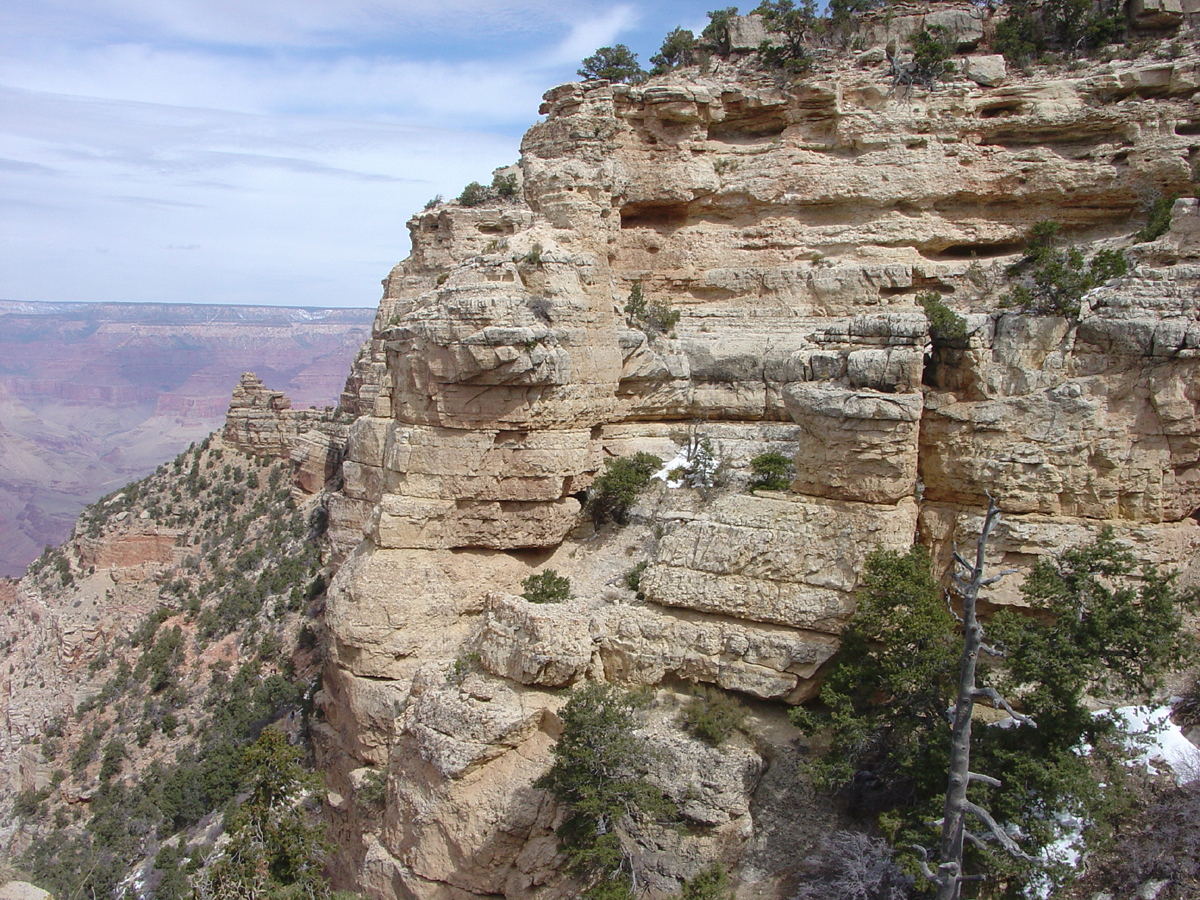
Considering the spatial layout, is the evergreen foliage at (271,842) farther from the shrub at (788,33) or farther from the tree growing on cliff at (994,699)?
the shrub at (788,33)

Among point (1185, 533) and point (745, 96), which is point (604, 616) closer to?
point (1185, 533)

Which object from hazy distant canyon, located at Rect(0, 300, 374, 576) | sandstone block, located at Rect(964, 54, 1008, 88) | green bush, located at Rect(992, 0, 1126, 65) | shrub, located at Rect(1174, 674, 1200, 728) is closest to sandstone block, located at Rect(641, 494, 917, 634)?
shrub, located at Rect(1174, 674, 1200, 728)

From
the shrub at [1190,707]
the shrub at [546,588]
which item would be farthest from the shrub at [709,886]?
the shrub at [1190,707]

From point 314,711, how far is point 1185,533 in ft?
63.7

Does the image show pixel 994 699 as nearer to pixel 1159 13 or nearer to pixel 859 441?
pixel 859 441

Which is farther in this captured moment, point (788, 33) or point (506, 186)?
point (506, 186)

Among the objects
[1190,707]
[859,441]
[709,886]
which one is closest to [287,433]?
[859,441]

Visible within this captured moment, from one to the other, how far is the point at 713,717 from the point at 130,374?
127259 mm

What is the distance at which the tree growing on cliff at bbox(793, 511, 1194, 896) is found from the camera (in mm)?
10008

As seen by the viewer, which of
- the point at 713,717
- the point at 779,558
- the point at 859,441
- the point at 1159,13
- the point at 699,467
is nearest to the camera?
the point at 713,717

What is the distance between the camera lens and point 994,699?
30.3 ft

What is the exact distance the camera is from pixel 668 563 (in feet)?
47.9

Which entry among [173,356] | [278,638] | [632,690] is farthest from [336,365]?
[632,690]

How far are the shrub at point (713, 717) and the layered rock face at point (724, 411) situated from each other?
298mm
